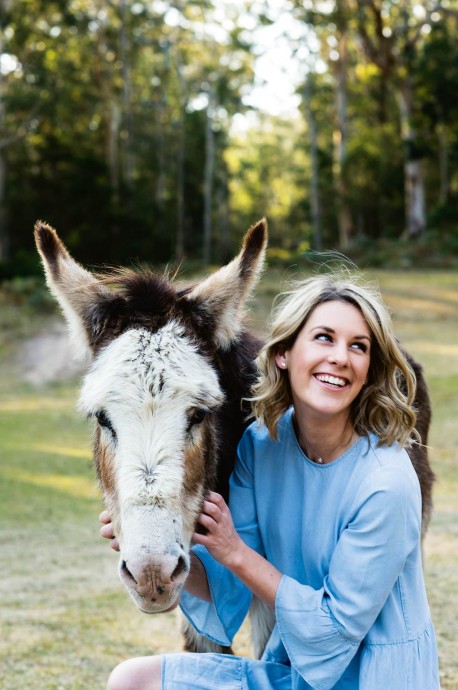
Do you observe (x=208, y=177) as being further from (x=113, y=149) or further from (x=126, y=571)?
(x=126, y=571)

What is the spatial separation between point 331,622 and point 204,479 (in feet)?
2.33

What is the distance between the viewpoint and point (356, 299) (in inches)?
119

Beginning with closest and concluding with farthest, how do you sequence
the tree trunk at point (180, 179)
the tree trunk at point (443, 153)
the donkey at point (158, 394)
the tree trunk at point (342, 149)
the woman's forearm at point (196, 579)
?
1. the donkey at point (158, 394)
2. the woman's forearm at point (196, 579)
3. the tree trunk at point (443, 153)
4. the tree trunk at point (342, 149)
5. the tree trunk at point (180, 179)

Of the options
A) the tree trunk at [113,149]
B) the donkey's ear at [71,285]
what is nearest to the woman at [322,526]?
the donkey's ear at [71,285]

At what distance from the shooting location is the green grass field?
523 cm

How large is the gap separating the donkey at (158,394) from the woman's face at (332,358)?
1.15 feet

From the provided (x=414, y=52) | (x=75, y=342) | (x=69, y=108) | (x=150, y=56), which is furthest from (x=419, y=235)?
(x=75, y=342)

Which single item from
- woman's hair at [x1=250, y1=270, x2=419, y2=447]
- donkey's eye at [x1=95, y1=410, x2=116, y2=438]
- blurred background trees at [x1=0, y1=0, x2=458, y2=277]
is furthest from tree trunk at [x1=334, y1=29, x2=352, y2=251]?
donkey's eye at [x1=95, y1=410, x2=116, y2=438]

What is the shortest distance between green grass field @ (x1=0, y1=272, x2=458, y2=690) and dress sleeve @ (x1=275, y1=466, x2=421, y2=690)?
220 centimetres

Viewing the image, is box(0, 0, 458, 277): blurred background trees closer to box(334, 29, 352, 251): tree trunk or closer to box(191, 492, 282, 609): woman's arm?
box(334, 29, 352, 251): tree trunk

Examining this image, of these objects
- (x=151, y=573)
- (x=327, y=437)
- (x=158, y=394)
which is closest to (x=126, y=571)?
(x=151, y=573)

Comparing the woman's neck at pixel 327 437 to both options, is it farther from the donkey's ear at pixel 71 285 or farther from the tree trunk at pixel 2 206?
→ the tree trunk at pixel 2 206

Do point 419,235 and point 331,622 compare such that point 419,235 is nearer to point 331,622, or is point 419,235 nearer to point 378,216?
point 378,216

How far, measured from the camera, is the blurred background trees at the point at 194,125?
33.5 metres
